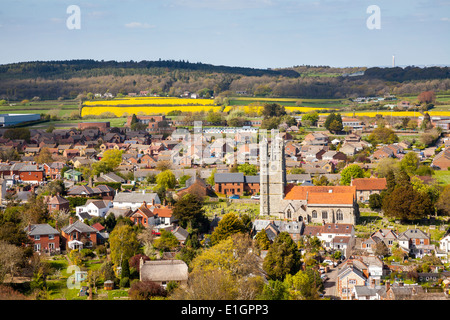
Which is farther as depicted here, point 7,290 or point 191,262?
point 191,262

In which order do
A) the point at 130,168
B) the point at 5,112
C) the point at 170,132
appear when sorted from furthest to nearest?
the point at 5,112 < the point at 170,132 < the point at 130,168

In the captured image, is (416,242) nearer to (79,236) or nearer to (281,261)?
(281,261)

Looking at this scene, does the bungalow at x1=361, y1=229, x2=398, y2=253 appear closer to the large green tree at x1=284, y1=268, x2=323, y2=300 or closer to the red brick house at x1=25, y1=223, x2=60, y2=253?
the large green tree at x1=284, y1=268, x2=323, y2=300

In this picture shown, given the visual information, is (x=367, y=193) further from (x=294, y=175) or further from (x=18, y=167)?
(x=18, y=167)

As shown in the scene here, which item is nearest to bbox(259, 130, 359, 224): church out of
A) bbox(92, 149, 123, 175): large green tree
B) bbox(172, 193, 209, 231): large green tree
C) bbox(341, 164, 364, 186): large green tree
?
bbox(172, 193, 209, 231): large green tree

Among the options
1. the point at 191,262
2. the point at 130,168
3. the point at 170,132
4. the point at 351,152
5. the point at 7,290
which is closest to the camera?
the point at 7,290

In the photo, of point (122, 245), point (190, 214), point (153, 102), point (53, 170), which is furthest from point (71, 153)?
point (153, 102)

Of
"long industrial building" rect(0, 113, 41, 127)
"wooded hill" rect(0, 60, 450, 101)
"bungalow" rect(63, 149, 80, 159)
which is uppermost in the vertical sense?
"wooded hill" rect(0, 60, 450, 101)
